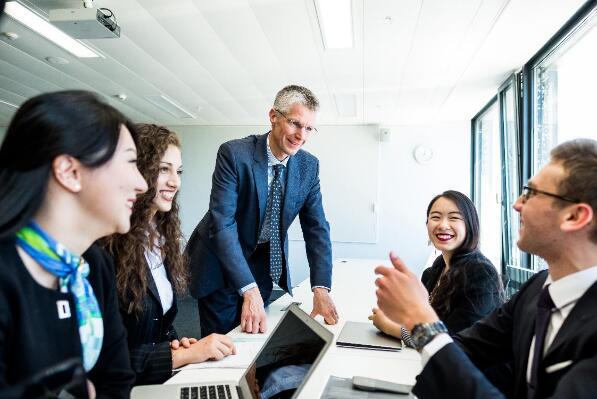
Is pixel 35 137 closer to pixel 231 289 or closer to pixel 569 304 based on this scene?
pixel 569 304

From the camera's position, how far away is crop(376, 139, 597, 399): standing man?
0.86 metres

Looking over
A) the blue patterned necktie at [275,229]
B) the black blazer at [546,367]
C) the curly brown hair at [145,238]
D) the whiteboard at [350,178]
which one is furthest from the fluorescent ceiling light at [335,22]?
the whiteboard at [350,178]

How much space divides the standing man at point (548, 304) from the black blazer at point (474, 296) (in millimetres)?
523

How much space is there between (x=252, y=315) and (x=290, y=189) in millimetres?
630

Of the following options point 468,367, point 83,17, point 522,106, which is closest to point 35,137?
point 468,367

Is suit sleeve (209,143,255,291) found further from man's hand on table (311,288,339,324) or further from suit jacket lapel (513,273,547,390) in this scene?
suit jacket lapel (513,273,547,390)

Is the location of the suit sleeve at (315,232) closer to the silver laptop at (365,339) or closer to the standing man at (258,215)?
the standing man at (258,215)

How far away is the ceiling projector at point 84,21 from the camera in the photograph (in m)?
3.20

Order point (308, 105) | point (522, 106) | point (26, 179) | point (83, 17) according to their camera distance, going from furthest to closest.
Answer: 1. point (522, 106)
2. point (83, 17)
3. point (308, 105)
4. point (26, 179)

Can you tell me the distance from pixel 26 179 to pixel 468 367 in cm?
89

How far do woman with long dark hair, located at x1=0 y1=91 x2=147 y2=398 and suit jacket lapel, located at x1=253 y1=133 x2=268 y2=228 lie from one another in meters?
1.06

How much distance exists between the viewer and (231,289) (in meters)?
1.98

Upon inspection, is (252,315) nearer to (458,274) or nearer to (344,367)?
(344,367)

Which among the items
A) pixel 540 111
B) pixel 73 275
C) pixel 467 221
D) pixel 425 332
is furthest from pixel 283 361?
pixel 540 111
